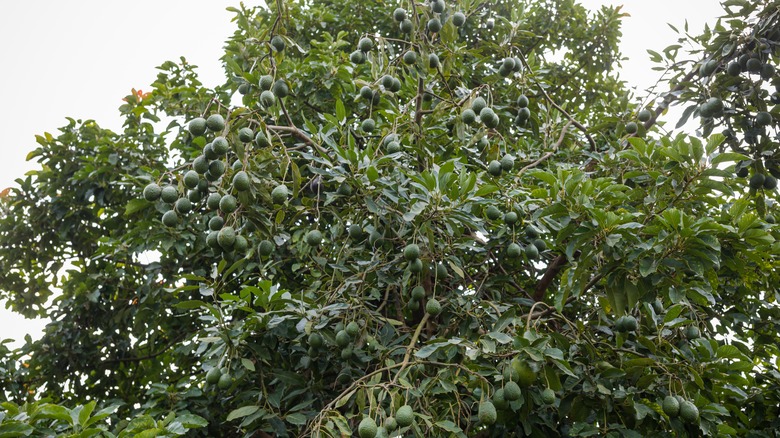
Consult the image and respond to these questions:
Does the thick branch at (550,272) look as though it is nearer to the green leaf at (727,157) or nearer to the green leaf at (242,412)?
the green leaf at (727,157)

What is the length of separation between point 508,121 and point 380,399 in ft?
9.25

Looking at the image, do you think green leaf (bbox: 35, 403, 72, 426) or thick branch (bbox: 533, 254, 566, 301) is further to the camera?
thick branch (bbox: 533, 254, 566, 301)

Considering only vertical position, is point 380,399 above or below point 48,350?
below

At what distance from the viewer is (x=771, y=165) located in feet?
11.5

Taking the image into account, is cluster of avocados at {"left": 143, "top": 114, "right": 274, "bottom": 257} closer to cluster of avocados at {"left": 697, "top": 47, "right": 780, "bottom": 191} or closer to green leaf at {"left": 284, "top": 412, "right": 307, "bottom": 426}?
green leaf at {"left": 284, "top": 412, "right": 307, "bottom": 426}

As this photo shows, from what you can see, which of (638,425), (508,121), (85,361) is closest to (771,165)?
(638,425)

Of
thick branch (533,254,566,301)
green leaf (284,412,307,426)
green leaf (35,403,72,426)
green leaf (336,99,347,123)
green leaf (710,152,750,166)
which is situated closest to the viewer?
green leaf (35,403,72,426)

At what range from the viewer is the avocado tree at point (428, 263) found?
2.76m

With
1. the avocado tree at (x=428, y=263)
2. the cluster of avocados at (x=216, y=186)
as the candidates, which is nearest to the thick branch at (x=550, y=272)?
the avocado tree at (x=428, y=263)

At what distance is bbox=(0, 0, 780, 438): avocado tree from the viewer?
109 inches

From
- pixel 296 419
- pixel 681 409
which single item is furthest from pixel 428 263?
pixel 681 409

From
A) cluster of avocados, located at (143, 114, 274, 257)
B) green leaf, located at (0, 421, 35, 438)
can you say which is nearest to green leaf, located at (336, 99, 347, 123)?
cluster of avocados, located at (143, 114, 274, 257)

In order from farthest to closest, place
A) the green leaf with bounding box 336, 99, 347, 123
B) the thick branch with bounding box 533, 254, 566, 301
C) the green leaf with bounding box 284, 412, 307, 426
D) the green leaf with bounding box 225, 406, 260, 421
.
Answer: the thick branch with bounding box 533, 254, 566, 301 → the green leaf with bounding box 336, 99, 347, 123 → the green leaf with bounding box 284, 412, 307, 426 → the green leaf with bounding box 225, 406, 260, 421

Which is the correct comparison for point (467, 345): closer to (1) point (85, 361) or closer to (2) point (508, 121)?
(2) point (508, 121)
